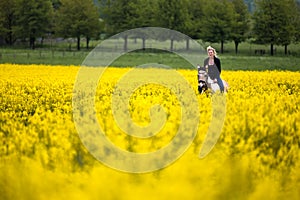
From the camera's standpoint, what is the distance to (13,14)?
57.7 metres

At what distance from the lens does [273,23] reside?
50.4 m

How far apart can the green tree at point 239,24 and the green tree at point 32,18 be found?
20.9 meters

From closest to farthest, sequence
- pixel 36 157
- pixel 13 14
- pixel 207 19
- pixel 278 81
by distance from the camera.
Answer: pixel 36 157 → pixel 278 81 → pixel 207 19 → pixel 13 14

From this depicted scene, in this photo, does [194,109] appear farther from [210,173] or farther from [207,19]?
[207,19]

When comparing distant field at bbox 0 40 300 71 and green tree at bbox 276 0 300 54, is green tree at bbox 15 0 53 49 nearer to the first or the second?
distant field at bbox 0 40 300 71

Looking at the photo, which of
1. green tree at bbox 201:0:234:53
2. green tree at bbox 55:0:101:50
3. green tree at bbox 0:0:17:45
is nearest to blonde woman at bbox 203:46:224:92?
green tree at bbox 201:0:234:53

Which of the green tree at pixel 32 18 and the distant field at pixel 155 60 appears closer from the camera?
the distant field at pixel 155 60

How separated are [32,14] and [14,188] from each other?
171 feet

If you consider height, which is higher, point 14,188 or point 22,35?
point 22,35

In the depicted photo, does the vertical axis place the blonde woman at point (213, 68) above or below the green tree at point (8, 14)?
below

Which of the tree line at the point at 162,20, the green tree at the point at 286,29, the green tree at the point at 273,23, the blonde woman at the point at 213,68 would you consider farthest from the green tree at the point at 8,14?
the blonde woman at the point at 213,68

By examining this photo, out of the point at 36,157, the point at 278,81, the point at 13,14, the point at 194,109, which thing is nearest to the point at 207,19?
the point at 13,14

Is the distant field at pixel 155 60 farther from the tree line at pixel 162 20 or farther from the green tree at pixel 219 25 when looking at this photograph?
the green tree at pixel 219 25

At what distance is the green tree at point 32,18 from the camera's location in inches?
2126
